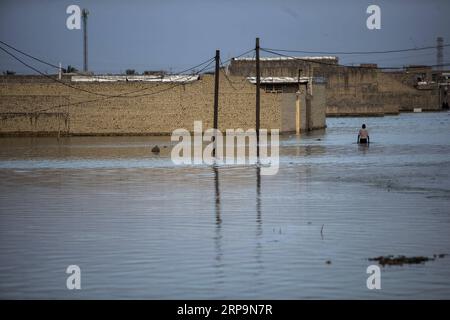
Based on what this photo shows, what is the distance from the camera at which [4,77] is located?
57.5 meters

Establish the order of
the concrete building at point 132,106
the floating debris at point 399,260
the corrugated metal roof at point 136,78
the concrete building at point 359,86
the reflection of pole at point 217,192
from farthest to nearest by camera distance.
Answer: the concrete building at point 359,86 < the corrugated metal roof at point 136,78 < the concrete building at point 132,106 < the reflection of pole at point 217,192 < the floating debris at point 399,260

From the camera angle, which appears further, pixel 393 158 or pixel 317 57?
pixel 317 57

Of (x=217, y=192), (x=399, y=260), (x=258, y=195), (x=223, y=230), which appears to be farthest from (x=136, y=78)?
(x=399, y=260)

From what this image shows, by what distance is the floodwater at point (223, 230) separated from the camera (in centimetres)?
1086

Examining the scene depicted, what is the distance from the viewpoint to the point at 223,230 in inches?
599

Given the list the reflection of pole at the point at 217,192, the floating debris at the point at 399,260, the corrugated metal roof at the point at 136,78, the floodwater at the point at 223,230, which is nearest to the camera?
the floodwater at the point at 223,230

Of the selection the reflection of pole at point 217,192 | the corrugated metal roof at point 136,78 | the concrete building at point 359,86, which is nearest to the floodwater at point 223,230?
the reflection of pole at point 217,192

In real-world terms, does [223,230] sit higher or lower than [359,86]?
lower

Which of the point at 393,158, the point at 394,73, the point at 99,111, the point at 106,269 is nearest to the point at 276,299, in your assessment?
the point at 106,269

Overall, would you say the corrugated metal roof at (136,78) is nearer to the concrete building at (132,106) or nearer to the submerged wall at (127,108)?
the concrete building at (132,106)

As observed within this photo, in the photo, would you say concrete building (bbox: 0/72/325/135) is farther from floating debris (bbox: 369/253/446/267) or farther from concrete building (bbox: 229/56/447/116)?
floating debris (bbox: 369/253/446/267)

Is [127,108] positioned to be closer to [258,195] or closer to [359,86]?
[258,195]
